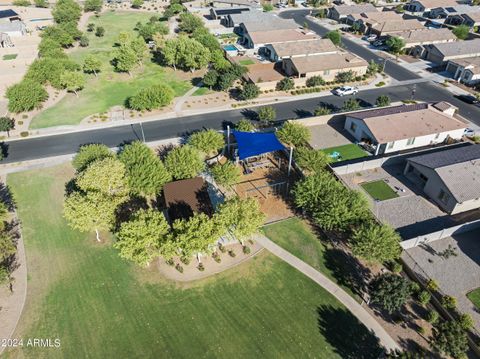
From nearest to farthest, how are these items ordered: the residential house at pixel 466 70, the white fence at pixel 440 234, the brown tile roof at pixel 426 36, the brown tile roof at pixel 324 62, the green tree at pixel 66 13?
the white fence at pixel 440 234 → the residential house at pixel 466 70 → the brown tile roof at pixel 324 62 → the brown tile roof at pixel 426 36 → the green tree at pixel 66 13

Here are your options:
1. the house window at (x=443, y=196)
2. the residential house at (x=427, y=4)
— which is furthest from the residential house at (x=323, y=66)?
the residential house at (x=427, y=4)

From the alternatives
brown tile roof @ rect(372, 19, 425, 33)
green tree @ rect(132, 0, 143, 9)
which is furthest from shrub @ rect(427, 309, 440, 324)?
green tree @ rect(132, 0, 143, 9)

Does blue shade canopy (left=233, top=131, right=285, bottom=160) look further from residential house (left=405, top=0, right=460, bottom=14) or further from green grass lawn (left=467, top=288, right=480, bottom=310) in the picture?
residential house (left=405, top=0, right=460, bottom=14)

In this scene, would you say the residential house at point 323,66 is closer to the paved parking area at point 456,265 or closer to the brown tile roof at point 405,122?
the brown tile roof at point 405,122

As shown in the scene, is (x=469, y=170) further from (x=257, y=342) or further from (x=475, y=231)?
(x=257, y=342)

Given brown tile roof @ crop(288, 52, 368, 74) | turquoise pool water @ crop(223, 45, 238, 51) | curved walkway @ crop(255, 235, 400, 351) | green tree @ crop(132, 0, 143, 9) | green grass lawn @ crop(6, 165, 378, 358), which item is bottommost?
green grass lawn @ crop(6, 165, 378, 358)

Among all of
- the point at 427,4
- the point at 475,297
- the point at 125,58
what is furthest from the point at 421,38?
the point at 475,297

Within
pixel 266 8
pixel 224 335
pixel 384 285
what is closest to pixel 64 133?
pixel 224 335
